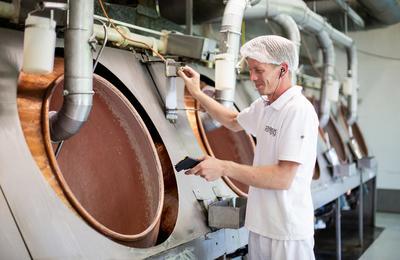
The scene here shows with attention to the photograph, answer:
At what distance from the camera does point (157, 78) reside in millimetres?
1941

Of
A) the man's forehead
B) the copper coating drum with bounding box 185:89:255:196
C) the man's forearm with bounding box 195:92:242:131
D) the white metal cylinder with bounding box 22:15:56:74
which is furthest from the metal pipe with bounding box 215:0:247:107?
the white metal cylinder with bounding box 22:15:56:74

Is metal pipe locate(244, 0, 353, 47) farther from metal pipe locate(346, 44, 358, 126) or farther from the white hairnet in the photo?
the white hairnet

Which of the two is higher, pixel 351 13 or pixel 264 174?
pixel 351 13

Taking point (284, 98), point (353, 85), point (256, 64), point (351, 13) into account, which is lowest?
point (284, 98)

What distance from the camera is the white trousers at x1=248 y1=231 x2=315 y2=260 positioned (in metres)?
1.50

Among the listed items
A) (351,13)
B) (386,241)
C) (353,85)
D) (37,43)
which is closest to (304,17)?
(353,85)

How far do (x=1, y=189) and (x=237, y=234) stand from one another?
951 millimetres

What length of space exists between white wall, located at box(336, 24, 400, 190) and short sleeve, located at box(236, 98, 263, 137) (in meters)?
4.08

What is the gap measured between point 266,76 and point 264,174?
339 mm

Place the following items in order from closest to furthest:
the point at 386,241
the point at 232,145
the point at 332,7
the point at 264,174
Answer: the point at 264,174 → the point at 232,145 → the point at 386,241 → the point at 332,7

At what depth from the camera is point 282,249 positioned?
1510 millimetres

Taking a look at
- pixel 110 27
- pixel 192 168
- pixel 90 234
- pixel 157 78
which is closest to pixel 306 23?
pixel 157 78

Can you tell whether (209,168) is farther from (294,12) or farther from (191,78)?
(294,12)

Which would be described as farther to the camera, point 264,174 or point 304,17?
point 304,17
